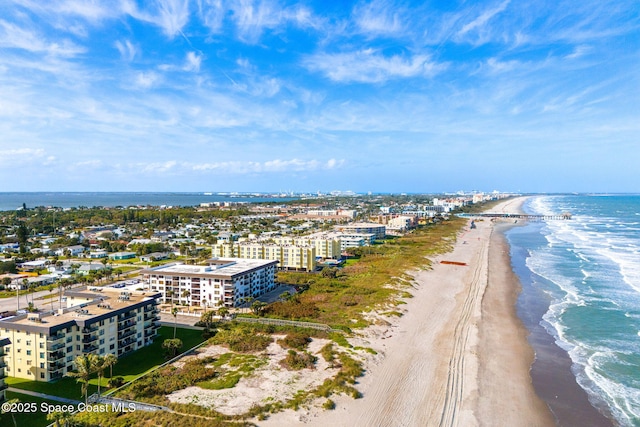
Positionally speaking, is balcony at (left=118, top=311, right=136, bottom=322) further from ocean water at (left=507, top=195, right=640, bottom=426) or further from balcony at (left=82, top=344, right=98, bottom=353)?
ocean water at (left=507, top=195, right=640, bottom=426)

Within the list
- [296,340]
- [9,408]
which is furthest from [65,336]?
[296,340]

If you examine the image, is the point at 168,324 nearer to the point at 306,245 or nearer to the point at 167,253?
the point at 306,245

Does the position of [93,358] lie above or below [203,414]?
above

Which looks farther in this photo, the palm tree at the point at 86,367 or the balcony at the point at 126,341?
the balcony at the point at 126,341

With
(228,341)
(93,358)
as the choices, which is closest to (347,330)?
(228,341)

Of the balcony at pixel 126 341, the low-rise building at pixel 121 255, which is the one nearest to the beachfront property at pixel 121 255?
the low-rise building at pixel 121 255

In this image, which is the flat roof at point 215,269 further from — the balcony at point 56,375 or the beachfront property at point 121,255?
the beachfront property at point 121,255
